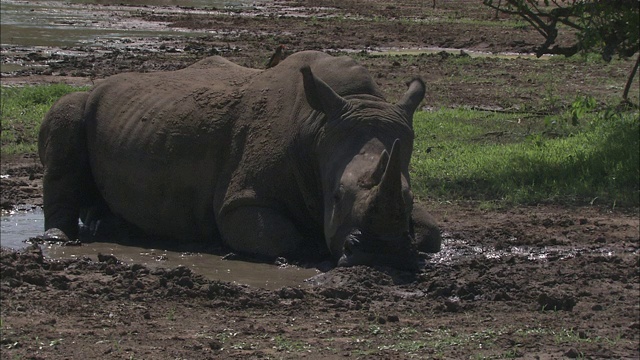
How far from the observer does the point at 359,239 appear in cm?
766

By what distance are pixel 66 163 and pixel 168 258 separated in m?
→ 1.60

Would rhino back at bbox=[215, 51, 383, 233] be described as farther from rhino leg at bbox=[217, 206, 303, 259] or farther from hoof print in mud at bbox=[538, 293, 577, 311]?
hoof print in mud at bbox=[538, 293, 577, 311]

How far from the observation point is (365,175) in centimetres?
784

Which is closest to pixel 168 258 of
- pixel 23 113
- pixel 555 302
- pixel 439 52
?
pixel 555 302

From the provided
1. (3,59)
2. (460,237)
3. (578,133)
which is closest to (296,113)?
(460,237)

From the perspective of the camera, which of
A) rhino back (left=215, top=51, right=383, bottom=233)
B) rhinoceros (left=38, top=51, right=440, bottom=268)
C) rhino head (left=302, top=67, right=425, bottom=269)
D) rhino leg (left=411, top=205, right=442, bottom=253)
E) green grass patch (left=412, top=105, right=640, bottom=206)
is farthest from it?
green grass patch (left=412, top=105, right=640, bottom=206)

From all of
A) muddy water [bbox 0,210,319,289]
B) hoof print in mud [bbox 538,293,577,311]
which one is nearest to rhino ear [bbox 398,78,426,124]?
A: muddy water [bbox 0,210,319,289]

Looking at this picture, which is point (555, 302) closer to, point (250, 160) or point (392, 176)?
point (392, 176)

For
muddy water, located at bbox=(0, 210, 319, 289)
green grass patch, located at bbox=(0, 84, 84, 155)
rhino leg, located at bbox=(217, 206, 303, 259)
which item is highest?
rhino leg, located at bbox=(217, 206, 303, 259)

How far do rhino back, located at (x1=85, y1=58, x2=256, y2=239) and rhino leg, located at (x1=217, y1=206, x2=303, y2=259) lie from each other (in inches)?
17.8

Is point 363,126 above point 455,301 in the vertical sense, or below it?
above

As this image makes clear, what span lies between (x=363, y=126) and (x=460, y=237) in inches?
49.1

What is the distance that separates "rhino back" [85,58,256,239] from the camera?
9.23 m

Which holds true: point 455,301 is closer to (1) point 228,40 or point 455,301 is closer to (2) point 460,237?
(2) point 460,237
